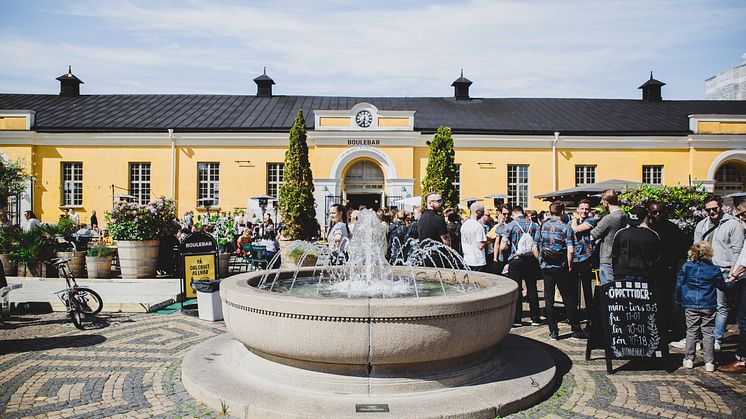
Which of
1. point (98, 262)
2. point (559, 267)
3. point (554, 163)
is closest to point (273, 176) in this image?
point (98, 262)

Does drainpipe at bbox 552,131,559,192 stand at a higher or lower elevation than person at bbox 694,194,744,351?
higher

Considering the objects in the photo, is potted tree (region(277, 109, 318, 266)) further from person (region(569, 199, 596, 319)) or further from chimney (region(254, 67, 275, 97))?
chimney (region(254, 67, 275, 97))

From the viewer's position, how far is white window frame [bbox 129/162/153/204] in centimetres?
2680

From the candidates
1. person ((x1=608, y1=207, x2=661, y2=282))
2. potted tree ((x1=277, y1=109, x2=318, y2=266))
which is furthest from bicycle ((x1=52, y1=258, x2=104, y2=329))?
person ((x1=608, y1=207, x2=661, y2=282))

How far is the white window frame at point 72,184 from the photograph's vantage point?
1051 inches

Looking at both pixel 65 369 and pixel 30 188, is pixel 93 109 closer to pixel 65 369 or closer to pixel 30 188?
pixel 30 188

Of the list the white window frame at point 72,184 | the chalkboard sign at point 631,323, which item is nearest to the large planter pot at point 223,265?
the chalkboard sign at point 631,323

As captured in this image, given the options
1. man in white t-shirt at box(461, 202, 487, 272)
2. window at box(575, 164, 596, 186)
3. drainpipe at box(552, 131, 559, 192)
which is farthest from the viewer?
window at box(575, 164, 596, 186)

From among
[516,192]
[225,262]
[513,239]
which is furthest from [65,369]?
[516,192]

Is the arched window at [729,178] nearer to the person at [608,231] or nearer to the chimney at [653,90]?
the chimney at [653,90]

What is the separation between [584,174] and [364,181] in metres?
12.2

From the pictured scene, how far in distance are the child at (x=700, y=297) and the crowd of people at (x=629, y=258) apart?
0.01 m

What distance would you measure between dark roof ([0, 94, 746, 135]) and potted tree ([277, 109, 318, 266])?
831 cm

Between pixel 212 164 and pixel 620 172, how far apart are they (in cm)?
2226
